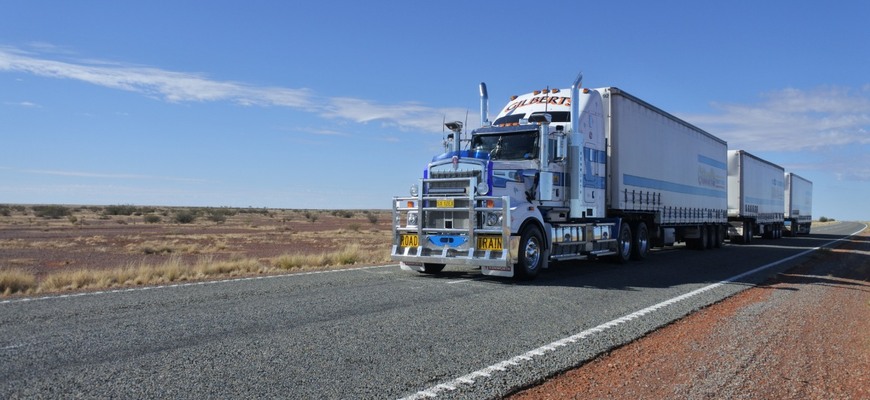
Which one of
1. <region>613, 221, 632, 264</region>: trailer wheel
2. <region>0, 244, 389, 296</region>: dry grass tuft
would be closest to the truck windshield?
<region>613, 221, 632, 264</region>: trailer wheel

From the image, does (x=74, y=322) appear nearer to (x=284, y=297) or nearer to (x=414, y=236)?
(x=284, y=297)

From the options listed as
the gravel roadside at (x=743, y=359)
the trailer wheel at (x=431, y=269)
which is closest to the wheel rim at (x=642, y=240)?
the trailer wheel at (x=431, y=269)

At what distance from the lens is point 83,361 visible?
5.73 meters

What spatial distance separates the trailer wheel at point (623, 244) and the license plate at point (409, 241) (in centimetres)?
653

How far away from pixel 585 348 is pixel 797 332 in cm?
301

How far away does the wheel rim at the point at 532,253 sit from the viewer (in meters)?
12.9

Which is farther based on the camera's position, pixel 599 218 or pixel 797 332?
pixel 599 218

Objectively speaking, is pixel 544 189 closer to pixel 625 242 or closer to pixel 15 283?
pixel 625 242

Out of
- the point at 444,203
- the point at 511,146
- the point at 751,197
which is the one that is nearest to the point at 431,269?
the point at 444,203

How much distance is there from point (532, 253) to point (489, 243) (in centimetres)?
113

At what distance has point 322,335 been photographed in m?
7.08

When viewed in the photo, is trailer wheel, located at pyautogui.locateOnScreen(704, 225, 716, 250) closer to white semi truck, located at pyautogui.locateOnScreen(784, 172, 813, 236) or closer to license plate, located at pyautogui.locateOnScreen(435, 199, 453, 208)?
license plate, located at pyautogui.locateOnScreen(435, 199, 453, 208)

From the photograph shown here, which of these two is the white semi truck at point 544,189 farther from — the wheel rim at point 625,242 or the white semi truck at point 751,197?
the white semi truck at point 751,197

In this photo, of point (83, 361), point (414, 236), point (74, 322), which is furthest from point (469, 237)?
point (83, 361)
